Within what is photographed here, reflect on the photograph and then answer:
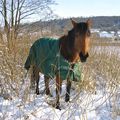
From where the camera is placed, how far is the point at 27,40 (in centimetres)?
833

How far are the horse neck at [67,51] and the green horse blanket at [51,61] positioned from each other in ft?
0.25

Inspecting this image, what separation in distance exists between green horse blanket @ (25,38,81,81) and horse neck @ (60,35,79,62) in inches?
3.0

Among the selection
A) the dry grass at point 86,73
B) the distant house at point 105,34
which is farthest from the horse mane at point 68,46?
the distant house at point 105,34

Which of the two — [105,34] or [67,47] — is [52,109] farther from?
[105,34]

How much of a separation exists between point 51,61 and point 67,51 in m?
0.32

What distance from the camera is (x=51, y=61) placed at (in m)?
5.21

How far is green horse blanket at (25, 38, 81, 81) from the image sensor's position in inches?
196

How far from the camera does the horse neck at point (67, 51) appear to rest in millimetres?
5041

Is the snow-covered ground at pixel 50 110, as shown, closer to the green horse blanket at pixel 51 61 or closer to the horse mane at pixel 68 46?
the green horse blanket at pixel 51 61

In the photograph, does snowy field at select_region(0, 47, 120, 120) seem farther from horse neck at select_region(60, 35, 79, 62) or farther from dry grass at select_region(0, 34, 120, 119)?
horse neck at select_region(60, 35, 79, 62)

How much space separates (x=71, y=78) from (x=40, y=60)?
0.84 metres

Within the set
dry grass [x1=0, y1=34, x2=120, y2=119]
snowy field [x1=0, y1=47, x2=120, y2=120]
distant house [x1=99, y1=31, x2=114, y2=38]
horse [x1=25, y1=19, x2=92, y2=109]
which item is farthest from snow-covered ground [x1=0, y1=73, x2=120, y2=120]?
distant house [x1=99, y1=31, x2=114, y2=38]

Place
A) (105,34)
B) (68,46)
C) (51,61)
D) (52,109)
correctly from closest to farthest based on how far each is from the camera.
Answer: (52,109)
(68,46)
(51,61)
(105,34)


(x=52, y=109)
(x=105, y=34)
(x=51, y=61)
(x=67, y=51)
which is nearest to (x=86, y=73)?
(x=67, y=51)
